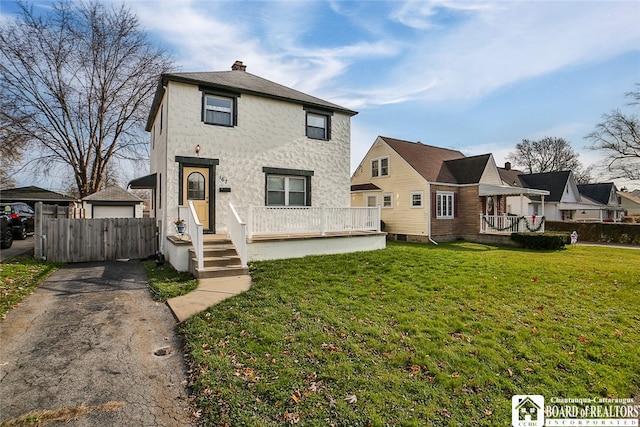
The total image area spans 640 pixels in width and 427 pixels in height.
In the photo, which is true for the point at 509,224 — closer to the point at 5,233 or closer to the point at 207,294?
the point at 207,294

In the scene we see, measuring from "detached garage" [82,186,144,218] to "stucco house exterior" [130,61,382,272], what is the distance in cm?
621

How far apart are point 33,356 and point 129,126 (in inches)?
935

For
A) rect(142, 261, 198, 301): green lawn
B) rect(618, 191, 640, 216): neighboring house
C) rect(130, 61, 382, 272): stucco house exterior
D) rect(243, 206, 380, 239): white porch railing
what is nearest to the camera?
rect(142, 261, 198, 301): green lawn

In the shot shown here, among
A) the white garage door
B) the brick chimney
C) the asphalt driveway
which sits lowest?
the asphalt driveway

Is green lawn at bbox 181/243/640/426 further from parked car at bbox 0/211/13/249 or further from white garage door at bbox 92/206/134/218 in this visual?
white garage door at bbox 92/206/134/218

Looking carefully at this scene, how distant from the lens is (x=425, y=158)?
67.0 ft

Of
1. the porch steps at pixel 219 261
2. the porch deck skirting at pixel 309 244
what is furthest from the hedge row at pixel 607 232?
the porch steps at pixel 219 261

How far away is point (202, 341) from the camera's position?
169 inches

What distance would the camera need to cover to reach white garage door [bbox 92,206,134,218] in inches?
701

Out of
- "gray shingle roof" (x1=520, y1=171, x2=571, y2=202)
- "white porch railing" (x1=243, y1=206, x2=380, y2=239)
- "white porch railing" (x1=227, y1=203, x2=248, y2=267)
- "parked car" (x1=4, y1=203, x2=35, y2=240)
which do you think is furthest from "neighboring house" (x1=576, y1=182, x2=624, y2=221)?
"parked car" (x1=4, y1=203, x2=35, y2=240)

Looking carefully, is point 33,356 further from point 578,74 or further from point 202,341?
point 578,74

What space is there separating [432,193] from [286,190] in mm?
9742

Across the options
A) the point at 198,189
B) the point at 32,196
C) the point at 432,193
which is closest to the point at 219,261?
the point at 198,189

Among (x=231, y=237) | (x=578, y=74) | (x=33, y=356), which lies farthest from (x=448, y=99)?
(x=33, y=356)
